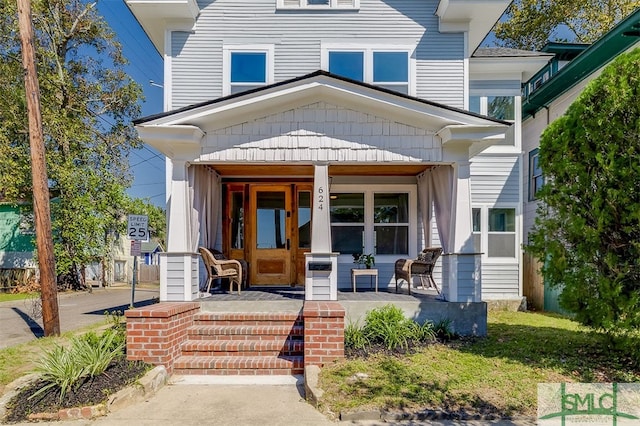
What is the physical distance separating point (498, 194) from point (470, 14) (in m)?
4.31

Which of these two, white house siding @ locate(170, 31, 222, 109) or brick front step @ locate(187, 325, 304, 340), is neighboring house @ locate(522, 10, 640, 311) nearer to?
A: brick front step @ locate(187, 325, 304, 340)

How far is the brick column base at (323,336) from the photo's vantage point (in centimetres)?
505

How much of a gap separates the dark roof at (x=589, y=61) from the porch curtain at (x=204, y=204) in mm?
9711

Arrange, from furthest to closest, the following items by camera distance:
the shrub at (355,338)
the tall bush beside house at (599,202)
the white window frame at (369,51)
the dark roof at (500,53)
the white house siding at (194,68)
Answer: the dark roof at (500,53)
the white window frame at (369,51)
the white house siding at (194,68)
the shrub at (355,338)
the tall bush beside house at (599,202)

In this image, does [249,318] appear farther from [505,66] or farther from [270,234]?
[505,66]

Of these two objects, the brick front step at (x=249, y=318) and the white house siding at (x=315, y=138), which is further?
the white house siding at (x=315, y=138)

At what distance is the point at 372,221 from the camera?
362 inches

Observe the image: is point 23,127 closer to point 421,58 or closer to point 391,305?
point 421,58

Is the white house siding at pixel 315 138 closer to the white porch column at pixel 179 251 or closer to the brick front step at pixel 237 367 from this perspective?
the white porch column at pixel 179 251

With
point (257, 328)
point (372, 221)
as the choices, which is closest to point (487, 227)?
point (372, 221)

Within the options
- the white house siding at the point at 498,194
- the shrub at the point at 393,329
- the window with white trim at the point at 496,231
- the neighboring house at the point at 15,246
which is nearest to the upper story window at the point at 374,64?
the white house siding at the point at 498,194

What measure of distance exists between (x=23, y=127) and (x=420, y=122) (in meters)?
15.0

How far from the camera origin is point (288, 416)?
3.96 metres

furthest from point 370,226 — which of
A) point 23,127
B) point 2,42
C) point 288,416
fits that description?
point 2,42
